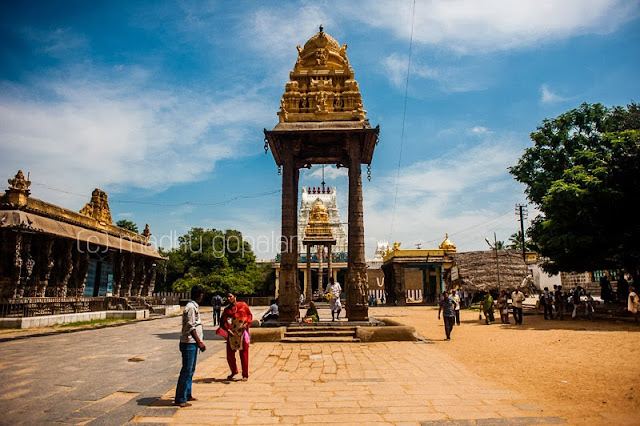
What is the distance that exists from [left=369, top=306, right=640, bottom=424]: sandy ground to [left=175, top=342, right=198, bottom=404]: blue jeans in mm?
4580

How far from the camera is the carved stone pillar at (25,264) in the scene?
57.5ft

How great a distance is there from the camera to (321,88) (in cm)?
1516

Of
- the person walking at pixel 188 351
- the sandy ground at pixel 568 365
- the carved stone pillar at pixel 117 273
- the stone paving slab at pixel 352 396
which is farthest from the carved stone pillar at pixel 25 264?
the sandy ground at pixel 568 365

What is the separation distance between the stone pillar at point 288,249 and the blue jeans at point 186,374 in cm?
793

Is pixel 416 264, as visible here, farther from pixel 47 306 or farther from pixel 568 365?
pixel 568 365

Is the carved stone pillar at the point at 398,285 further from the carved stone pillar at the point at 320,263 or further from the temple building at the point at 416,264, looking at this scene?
the carved stone pillar at the point at 320,263

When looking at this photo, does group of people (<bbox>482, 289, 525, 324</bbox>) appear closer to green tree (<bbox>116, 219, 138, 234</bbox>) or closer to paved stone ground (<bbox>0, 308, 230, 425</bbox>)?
paved stone ground (<bbox>0, 308, 230, 425</bbox>)

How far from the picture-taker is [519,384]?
638cm

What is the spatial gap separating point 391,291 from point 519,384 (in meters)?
34.9

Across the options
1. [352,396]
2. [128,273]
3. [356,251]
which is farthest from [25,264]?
[352,396]

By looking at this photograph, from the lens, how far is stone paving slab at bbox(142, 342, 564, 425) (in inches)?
183

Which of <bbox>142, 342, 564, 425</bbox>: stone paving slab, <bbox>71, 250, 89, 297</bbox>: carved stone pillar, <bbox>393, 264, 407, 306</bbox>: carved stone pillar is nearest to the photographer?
<bbox>142, 342, 564, 425</bbox>: stone paving slab

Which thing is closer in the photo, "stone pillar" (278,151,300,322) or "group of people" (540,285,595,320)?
"stone pillar" (278,151,300,322)

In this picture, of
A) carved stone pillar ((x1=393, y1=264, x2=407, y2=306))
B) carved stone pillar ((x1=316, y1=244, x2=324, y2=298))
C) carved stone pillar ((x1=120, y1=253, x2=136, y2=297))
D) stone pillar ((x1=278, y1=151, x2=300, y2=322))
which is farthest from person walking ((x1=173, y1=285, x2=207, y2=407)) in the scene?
carved stone pillar ((x1=393, y1=264, x2=407, y2=306))
